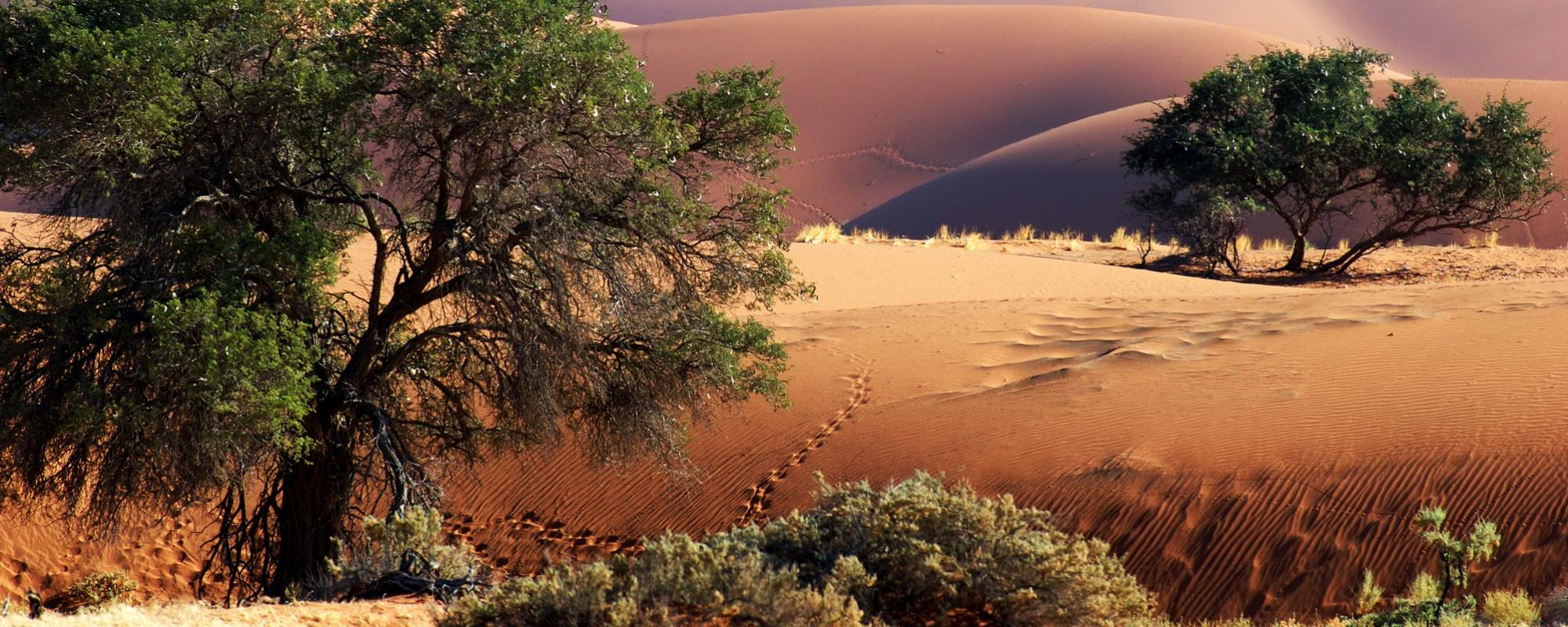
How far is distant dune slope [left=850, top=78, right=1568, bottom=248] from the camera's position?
4162 cm

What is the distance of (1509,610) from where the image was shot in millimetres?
7387

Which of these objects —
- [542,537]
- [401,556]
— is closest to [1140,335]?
[542,537]

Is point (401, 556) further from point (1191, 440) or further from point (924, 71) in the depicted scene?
point (924, 71)

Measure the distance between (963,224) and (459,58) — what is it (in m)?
37.9

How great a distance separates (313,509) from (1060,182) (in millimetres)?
39952

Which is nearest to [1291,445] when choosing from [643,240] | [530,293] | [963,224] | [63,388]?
[643,240]

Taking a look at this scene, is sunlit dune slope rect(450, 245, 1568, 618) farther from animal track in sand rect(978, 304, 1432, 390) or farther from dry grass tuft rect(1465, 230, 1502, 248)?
dry grass tuft rect(1465, 230, 1502, 248)

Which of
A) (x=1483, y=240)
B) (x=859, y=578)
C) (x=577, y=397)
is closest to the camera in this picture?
(x=859, y=578)

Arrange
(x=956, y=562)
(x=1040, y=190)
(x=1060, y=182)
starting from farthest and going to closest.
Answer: (x=1040, y=190), (x=1060, y=182), (x=956, y=562)

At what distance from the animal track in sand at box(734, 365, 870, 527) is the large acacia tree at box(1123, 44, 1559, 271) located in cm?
1537

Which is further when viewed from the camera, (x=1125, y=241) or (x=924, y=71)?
(x=924, y=71)

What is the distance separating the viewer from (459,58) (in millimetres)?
8008

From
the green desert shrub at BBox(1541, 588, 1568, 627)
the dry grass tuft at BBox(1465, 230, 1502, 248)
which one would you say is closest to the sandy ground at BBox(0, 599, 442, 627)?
the green desert shrub at BBox(1541, 588, 1568, 627)

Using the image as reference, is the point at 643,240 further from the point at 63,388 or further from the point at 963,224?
the point at 963,224
